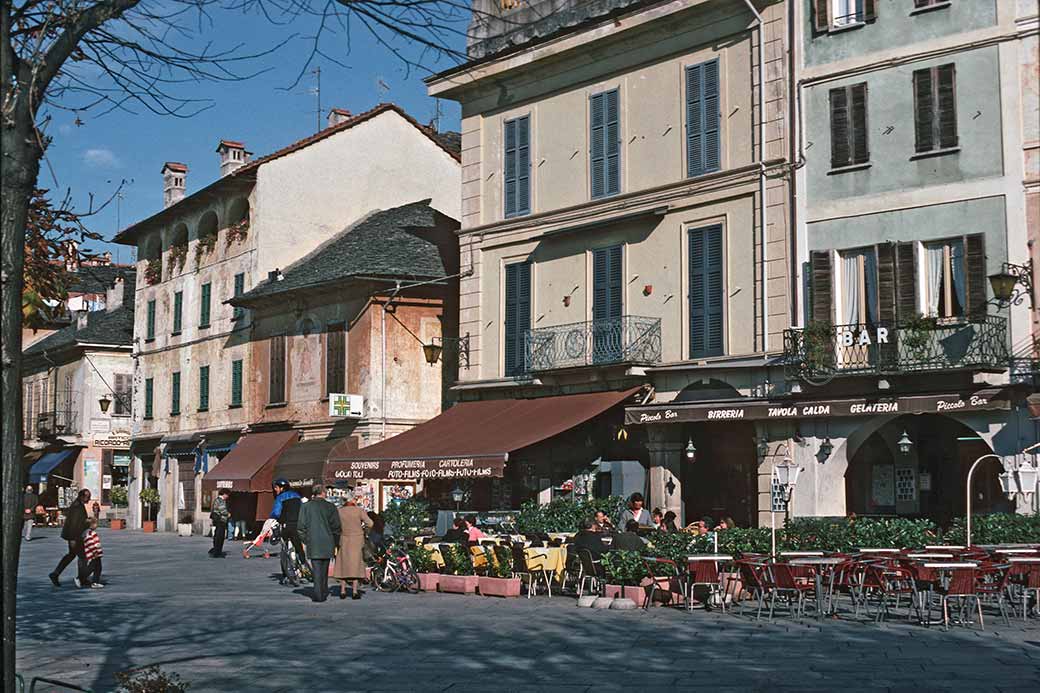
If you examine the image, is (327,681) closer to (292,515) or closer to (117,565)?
(292,515)

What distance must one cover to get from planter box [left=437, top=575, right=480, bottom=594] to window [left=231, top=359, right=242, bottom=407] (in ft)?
68.9

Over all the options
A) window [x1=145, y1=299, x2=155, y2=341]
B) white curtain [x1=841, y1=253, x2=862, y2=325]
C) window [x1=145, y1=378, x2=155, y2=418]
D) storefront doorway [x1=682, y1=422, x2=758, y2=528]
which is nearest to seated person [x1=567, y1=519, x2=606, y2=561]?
white curtain [x1=841, y1=253, x2=862, y2=325]

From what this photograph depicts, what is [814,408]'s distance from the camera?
76.6ft

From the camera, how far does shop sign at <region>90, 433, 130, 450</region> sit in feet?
173

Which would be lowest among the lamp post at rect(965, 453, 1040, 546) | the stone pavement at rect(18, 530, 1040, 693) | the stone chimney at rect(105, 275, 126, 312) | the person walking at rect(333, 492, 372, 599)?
the stone pavement at rect(18, 530, 1040, 693)

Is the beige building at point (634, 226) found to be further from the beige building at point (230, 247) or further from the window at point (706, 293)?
the beige building at point (230, 247)

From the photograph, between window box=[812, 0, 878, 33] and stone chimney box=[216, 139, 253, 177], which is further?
stone chimney box=[216, 139, 253, 177]

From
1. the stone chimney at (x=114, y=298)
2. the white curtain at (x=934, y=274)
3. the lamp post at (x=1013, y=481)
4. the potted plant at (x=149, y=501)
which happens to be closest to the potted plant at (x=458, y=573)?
the lamp post at (x=1013, y=481)

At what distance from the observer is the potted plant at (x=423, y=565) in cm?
2012

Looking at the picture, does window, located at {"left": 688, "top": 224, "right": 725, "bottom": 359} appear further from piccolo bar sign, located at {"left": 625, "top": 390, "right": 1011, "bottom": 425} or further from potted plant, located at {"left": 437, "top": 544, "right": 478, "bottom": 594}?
potted plant, located at {"left": 437, "top": 544, "right": 478, "bottom": 594}

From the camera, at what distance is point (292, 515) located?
72.8 feet

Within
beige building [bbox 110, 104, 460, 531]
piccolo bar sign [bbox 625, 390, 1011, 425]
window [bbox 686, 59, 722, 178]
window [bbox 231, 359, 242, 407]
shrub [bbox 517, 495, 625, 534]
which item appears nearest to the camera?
piccolo bar sign [bbox 625, 390, 1011, 425]

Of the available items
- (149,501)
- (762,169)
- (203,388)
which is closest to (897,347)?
(762,169)

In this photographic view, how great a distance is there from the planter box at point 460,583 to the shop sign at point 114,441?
36.1 meters
